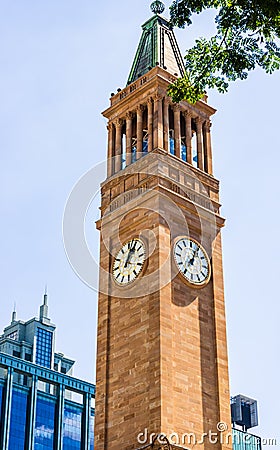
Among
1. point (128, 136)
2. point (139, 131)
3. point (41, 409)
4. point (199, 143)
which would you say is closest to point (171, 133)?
point (199, 143)

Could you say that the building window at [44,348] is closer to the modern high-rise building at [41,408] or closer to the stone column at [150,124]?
the modern high-rise building at [41,408]

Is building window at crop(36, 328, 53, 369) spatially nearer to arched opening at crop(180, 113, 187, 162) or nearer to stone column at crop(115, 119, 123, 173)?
stone column at crop(115, 119, 123, 173)

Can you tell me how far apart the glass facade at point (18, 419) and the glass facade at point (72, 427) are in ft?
25.8

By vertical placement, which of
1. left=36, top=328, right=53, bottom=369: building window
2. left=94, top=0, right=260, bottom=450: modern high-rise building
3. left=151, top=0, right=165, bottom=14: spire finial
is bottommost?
left=94, top=0, right=260, bottom=450: modern high-rise building

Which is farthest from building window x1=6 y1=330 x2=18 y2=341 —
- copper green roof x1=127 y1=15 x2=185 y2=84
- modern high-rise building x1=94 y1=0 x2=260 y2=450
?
modern high-rise building x1=94 y1=0 x2=260 y2=450

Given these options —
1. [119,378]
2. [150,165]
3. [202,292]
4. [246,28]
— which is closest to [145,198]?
[150,165]

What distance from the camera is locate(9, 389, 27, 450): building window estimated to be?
112519mm

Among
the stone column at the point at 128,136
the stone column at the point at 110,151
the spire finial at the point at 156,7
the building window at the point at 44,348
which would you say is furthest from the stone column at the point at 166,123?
the building window at the point at 44,348

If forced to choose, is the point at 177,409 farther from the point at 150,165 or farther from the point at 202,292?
the point at 150,165

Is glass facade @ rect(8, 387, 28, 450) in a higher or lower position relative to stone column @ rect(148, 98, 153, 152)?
higher

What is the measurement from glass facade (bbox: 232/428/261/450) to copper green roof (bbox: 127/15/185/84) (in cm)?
8775

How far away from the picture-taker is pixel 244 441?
443 ft

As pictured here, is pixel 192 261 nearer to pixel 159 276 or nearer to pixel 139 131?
pixel 159 276

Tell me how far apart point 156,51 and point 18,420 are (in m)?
76.3
